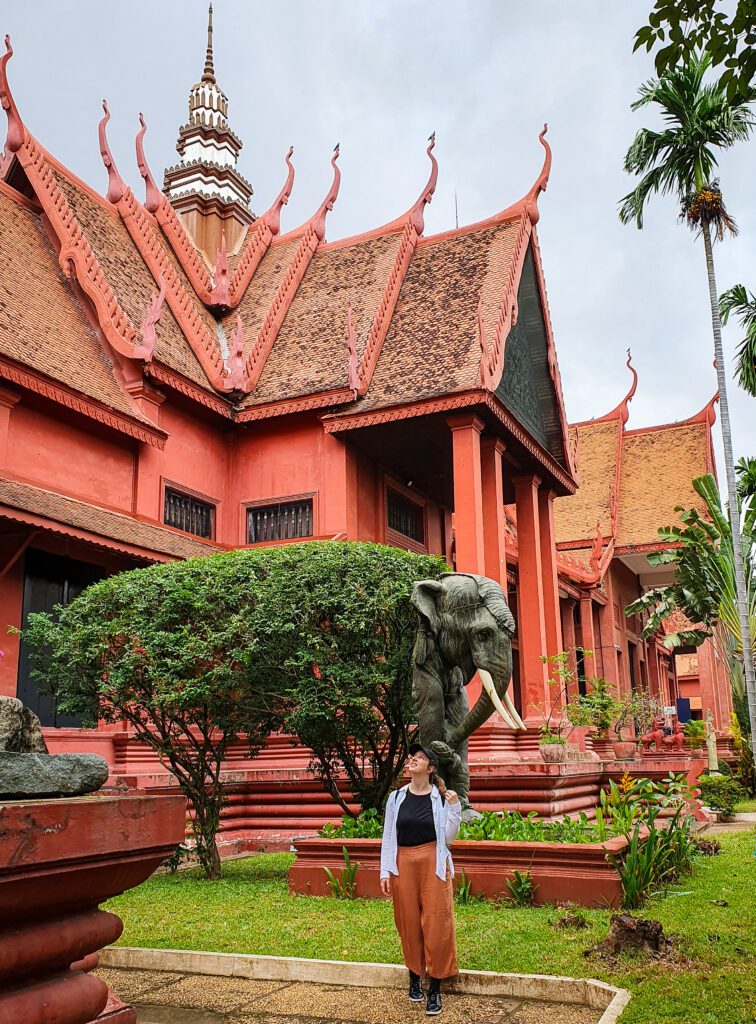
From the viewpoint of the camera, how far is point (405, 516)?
18.0 metres

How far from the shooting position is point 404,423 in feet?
49.8

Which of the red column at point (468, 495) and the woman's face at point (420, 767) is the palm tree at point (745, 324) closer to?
the red column at point (468, 495)

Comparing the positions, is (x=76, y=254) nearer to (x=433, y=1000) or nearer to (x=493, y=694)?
(x=493, y=694)

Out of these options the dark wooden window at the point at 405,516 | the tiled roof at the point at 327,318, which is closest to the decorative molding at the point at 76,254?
the tiled roof at the point at 327,318

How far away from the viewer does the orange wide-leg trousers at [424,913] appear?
4.40 metres

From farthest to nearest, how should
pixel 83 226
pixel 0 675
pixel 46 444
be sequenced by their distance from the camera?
pixel 83 226 → pixel 46 444 → pixel 0 675

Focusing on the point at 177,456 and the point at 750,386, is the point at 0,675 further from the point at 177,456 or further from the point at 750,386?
the point at 750,386

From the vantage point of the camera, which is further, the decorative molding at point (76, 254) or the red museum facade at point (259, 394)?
the decorative molding at point (76, 254)

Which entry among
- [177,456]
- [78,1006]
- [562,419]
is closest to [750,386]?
[562,419]

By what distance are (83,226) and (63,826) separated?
15572 mm

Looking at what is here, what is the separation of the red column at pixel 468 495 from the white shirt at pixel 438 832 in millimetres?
9427

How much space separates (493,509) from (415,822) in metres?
11.4

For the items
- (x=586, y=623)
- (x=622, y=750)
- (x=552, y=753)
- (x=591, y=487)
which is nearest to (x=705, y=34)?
(x=552, y=753)

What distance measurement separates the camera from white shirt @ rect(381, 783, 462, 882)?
4527 millimetres
